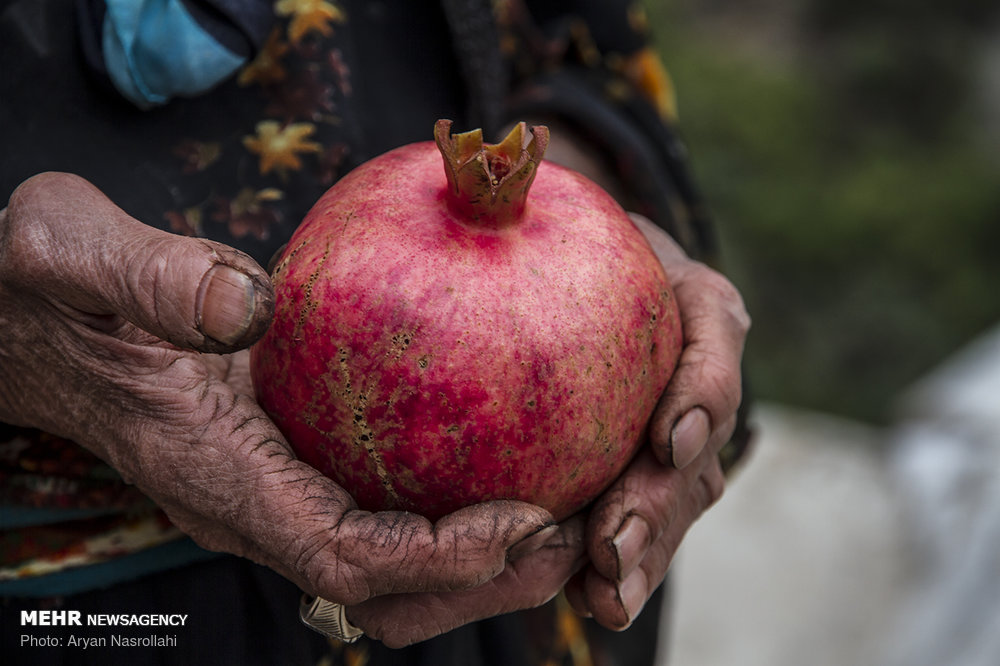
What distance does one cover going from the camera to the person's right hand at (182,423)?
941mm

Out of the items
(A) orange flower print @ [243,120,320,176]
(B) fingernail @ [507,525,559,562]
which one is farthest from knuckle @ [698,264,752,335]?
(A) orange flower print @ [243,120,320,176]

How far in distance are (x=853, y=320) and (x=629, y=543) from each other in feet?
12.8

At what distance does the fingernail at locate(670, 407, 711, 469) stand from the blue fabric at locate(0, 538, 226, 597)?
59cm

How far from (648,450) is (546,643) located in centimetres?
53

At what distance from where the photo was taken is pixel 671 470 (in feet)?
3.99

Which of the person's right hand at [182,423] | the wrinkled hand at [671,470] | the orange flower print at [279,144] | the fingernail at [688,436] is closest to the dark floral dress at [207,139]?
the orange flower print at [279,144]

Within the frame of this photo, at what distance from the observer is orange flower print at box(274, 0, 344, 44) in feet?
4.11

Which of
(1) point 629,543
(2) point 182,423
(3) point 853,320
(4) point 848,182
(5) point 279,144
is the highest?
→ (5) point 279,144

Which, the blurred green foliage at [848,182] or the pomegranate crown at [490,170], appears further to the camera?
the blurred green foliage at [848,182]

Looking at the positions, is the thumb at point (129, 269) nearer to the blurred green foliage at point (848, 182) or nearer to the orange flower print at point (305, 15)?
the orange flower print at point (305, 15)

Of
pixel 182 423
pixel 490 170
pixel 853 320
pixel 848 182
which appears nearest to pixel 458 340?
pixel 490 170

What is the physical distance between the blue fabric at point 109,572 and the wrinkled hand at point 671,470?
0.49m

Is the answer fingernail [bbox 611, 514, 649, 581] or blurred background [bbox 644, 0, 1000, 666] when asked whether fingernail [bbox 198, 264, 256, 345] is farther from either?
blurred background [bbox 644, 0, 1000, 666]

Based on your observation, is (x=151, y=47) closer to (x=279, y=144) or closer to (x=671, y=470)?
(x=279, y=144)
